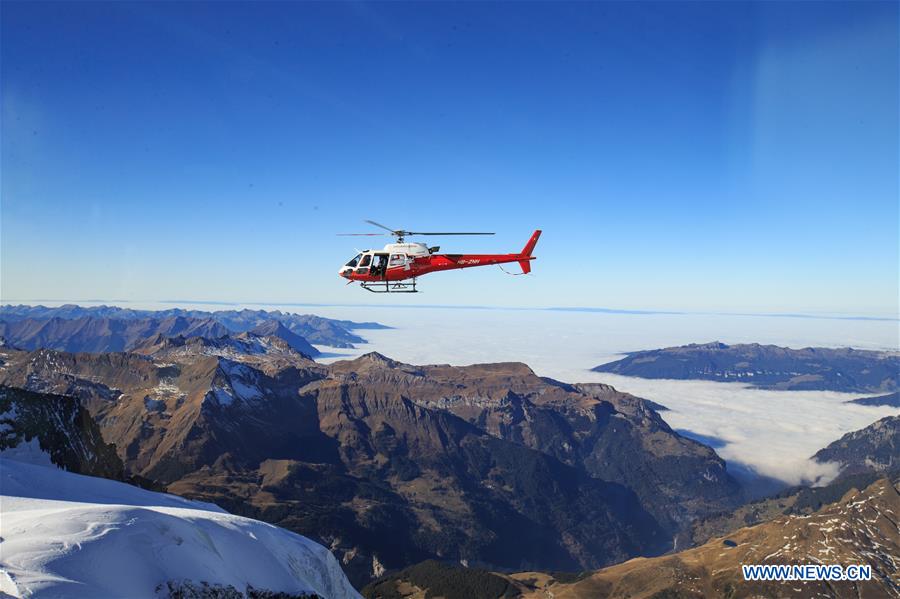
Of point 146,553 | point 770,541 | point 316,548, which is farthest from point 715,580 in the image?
point 146,553

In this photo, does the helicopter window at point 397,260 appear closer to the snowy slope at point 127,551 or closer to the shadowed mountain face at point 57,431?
the snowy slope at point 127,551

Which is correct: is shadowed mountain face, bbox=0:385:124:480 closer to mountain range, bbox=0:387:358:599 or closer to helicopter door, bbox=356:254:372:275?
mountain range, bbox=0:387:358:599

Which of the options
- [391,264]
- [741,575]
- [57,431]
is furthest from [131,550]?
[741,575]

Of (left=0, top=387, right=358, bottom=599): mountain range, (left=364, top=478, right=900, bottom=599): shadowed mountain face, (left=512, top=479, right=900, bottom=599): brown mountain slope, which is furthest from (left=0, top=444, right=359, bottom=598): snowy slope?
(left=512, top=479, right=900, bottom=599): brown mountain slope

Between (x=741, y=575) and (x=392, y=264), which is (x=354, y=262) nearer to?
(x=392, y=264)

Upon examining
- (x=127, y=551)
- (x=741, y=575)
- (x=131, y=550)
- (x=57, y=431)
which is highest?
(x=127, y=551)

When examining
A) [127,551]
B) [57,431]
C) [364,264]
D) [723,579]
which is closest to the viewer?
[127,551]

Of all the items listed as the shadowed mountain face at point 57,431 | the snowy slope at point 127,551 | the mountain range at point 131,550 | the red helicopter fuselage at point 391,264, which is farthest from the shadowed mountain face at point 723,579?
the red helicopter fuselage at point 391,264
